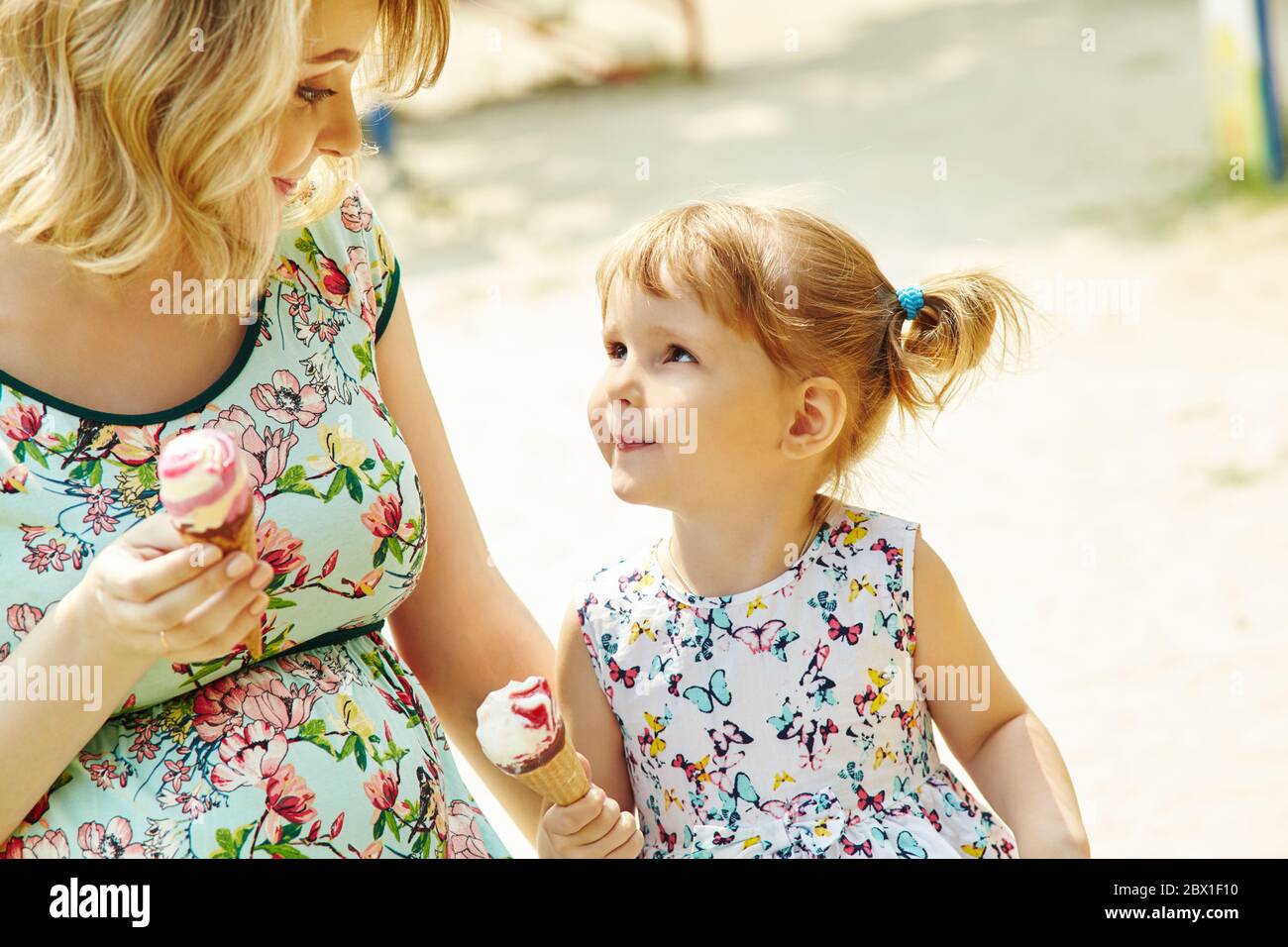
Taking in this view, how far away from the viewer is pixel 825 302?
2020mm

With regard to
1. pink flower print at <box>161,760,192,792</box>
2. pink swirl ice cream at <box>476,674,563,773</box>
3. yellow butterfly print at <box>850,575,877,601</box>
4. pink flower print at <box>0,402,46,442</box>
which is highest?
pink flower print at <box>0,402,46,442</box>

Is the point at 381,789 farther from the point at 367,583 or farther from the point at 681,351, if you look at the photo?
the point at 681,351

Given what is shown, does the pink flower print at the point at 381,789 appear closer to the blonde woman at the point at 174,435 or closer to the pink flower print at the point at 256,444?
the blonde woman at the point at 174,435

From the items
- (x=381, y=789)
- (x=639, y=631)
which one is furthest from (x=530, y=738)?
(x=639, y=631)

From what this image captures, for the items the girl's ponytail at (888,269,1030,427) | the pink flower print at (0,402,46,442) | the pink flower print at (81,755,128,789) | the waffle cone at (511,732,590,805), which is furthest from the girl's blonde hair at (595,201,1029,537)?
the pink flower print at (81,755,128,789)

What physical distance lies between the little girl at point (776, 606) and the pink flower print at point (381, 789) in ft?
0.91

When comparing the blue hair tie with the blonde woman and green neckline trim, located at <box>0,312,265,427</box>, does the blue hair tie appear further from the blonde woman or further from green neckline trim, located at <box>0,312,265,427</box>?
green neckline trim, located at <box>0,312,265,427</box>

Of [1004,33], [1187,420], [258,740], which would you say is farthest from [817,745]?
[1004,33]

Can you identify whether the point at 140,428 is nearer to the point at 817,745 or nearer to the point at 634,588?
the point at 634,588

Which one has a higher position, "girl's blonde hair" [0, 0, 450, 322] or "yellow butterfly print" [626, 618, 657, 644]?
"girl's blonde hair" [0, 0, 450, 322]

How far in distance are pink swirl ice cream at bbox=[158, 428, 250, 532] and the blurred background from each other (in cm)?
93

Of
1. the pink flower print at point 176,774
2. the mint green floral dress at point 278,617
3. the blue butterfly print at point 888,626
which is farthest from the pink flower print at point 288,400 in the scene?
the blue butterfly print at point 888,626

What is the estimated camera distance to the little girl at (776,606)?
6.41 ft

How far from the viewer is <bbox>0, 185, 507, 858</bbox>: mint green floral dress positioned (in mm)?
1733
